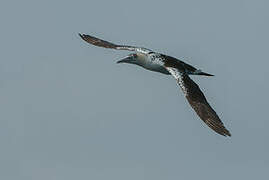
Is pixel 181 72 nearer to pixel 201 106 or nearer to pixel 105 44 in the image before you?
pixel 201 106

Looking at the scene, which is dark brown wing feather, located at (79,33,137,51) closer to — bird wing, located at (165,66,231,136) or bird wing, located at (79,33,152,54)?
bird wing, located at (79,33,152,54)

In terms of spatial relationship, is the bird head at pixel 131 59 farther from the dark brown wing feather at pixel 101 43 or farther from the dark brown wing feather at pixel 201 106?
the dark brown wing feather at pixel 201 106

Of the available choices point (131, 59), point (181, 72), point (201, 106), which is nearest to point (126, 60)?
point (131, 59)

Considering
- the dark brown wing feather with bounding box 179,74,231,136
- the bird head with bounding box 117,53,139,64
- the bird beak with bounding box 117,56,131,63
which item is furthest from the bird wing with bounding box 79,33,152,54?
the dark brown wing feather with bounding box 179,74,231,136

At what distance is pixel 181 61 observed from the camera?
56438mm

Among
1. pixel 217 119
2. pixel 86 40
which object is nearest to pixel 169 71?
pixel 217 119

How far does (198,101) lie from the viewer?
5172 cm

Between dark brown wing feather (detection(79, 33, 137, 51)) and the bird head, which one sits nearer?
the bird head

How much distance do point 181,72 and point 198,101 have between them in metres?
3.23

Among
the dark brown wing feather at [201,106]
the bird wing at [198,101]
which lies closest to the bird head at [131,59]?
the bird wing at [198,101]

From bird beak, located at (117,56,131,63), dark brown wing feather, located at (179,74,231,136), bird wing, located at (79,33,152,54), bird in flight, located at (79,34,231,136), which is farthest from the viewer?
bird wing, located at (79,33,152,54)

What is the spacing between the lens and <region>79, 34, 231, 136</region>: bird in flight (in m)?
50.2

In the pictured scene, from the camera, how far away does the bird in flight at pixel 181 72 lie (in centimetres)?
5019

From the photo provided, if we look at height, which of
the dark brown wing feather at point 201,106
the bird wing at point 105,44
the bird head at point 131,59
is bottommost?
the dark brown wing feather at point 201,106
